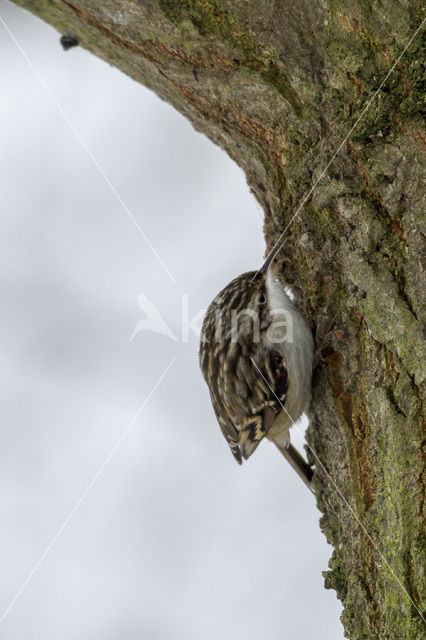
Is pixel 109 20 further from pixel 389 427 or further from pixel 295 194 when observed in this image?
pixel 389 427

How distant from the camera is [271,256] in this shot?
2473 mm

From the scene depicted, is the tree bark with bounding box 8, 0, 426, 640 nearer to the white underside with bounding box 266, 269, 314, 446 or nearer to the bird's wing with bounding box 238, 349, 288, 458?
the white underside with bounding box 266, 269, 314, 446

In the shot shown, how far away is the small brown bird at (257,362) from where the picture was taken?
247 cm

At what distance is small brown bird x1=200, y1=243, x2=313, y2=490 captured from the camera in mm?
2475

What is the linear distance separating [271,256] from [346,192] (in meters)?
0.65

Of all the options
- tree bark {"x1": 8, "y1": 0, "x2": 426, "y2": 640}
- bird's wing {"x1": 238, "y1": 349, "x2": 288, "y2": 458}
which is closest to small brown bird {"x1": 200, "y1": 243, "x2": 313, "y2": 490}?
bird's wing {"x1": 238, "y1": 349, "x2": 288, "y2": 458}

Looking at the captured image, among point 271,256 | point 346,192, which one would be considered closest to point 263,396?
point 271,256

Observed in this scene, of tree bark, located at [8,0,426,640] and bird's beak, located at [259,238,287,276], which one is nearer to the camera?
tree bark, located at [8,0,426,640]

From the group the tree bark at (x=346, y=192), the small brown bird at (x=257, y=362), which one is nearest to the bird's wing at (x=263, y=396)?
the small brown bird at (x=257, y=362)

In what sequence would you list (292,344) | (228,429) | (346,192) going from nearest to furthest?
(346,192) < (292,344) < (228,429)

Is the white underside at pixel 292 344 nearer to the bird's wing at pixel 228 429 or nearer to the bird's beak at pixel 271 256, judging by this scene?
the bird's beak at pixel 271 256

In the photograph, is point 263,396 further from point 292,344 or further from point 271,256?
point 271,256

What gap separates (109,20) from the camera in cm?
208

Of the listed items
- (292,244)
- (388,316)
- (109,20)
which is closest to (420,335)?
(388,316)
